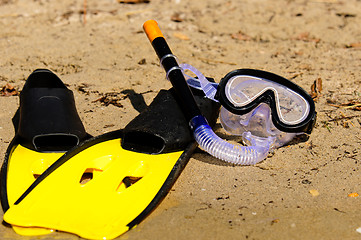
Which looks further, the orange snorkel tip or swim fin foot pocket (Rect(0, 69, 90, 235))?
the orange snorkel tip

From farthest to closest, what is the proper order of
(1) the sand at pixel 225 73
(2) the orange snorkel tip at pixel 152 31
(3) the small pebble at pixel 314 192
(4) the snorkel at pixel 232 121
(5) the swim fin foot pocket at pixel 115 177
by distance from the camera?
→ (2) the orange snorkel tip at pixel 152 31 → (4) the snorkel at pixel 232 121 → (3) the small pebble at pixel 314 192 → (1) the sand at pixel 225 73 → (5) the swim fin foot pocket at pixel 115 177

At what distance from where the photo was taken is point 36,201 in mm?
2109

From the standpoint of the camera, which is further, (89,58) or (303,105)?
(89,58)

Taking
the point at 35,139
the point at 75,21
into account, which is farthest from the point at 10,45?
the point at 35,139

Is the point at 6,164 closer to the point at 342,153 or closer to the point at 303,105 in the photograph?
the point at 303,105

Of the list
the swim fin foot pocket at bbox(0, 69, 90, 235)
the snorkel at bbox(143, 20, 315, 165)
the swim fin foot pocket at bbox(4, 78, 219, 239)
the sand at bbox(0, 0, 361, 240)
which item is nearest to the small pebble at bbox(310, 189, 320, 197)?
the sand at bbox(0, 0, 361, 240)

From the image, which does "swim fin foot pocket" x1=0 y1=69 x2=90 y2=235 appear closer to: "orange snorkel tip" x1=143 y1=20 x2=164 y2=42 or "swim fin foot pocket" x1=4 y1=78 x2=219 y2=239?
"swim fin foot pocket" x1=4 y1=78 x2=219 y2=239

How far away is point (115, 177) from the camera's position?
232 cm

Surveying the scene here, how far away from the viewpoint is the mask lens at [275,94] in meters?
2.50

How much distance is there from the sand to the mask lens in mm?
232

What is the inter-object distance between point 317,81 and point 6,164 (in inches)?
85.3

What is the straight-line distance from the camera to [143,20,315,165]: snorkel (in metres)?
2.41

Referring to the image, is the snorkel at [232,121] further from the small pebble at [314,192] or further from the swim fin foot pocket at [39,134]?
the swim fin foot pocket at [39,134]

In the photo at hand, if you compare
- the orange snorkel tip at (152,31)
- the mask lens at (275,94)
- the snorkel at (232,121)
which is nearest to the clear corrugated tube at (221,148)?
the snorkel at (232,121)
